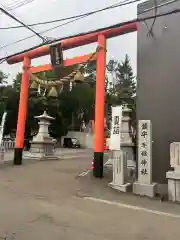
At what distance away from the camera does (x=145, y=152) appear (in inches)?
324

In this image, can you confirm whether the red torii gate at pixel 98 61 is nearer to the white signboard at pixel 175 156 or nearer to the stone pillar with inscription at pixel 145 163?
the stone pillar with inscription at pixel 145 163

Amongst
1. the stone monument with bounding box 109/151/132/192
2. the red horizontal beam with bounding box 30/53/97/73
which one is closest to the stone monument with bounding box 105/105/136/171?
the red horizontal beam with bounding box 30/53/97/73

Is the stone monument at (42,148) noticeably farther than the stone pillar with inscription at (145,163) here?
Yes

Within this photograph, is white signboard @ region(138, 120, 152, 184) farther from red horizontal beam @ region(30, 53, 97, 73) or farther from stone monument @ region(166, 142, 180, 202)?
red horizontal beam @ region(30, 53, 97, 73)

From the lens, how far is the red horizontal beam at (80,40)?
10241 millimetres

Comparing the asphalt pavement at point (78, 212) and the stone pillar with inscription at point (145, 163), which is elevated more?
the stone pillar with inscription at point (145, 163)

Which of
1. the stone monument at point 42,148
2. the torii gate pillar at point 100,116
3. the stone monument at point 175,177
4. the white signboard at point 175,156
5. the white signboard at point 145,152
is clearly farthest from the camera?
the stone monument at point 42,148

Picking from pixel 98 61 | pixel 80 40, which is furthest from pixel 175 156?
pixel 80 40

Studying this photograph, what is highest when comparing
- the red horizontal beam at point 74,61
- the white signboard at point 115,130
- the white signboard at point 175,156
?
the red horizontal beam at point 74,61

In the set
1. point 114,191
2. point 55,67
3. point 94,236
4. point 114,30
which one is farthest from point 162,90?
point 94,236

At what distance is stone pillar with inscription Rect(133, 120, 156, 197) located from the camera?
313 inches

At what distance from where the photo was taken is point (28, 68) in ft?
43.2

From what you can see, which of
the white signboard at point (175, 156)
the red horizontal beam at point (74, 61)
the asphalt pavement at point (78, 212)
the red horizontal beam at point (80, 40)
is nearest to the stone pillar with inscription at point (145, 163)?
the asphalt pavement at point (78, 212)

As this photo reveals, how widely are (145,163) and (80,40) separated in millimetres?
5617
